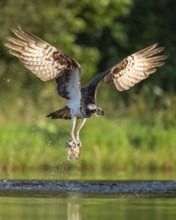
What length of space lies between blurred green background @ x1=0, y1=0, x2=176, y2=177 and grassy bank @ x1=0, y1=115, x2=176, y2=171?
0.02 meters

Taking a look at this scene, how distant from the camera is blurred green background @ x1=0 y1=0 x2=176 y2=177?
21234 mm

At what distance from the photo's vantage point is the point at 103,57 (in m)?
31.6

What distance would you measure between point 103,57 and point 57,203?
16580 millimetres

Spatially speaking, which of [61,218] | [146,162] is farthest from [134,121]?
[61,218]

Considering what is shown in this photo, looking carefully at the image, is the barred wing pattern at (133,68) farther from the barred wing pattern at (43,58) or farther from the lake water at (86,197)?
the lake water at (86,197)

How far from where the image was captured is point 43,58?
16.4m

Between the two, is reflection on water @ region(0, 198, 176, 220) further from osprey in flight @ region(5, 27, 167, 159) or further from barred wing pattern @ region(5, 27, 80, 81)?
barred wing pattern @ region(5, 27, 80, 81)

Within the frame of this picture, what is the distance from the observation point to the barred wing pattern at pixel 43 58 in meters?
16.2

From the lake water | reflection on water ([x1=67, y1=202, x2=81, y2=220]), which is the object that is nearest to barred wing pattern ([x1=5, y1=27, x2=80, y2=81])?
the lake water

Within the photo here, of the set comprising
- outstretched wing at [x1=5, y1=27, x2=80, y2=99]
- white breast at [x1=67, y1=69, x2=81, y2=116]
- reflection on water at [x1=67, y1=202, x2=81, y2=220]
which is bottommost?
reflection on water at [x1=67, y1=202, x2=81, y2=220]

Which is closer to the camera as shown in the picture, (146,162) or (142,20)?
(146,162)

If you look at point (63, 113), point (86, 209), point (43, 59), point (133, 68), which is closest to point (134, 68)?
point (133, 68)

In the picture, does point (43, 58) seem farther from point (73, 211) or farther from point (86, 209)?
point (73, 211)

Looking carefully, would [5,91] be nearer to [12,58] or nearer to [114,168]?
[12,58]
